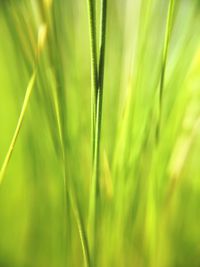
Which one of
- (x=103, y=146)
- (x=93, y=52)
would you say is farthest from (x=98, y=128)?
(x=103, y=146)

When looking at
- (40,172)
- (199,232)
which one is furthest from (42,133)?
(199,232)

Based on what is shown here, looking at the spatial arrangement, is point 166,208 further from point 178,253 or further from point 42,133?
point 42,133

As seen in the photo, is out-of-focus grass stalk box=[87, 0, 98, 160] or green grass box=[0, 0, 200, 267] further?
green grass box=[0, 0, 200, 267]

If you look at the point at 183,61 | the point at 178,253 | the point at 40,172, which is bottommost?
the point at 178,253

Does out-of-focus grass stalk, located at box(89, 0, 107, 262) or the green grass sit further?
the green grass

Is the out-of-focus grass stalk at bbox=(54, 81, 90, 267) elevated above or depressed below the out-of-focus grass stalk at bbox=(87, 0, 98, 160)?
below

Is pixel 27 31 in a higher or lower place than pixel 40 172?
higher

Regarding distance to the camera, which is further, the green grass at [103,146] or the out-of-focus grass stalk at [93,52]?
the green grass at [103,146]

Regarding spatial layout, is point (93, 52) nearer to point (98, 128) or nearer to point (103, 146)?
point (98, 128)
